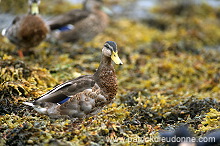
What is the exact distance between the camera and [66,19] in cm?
874

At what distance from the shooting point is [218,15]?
44.2 ft

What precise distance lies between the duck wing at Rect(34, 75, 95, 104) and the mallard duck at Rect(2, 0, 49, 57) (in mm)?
2682

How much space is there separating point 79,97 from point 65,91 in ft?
0.70

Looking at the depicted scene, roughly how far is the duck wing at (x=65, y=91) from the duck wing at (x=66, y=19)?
14.4ft

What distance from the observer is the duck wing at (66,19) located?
337 inches

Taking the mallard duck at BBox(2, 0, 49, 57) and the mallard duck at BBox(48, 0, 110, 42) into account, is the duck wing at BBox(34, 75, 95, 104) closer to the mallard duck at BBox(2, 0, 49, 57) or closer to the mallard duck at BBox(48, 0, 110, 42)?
the mallard duck at BBox(2, 0, 49, 57)

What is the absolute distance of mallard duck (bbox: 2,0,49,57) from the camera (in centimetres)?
671

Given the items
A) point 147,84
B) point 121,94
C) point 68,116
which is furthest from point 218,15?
point 68,116

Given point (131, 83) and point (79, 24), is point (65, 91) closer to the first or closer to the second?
point (131, 83)

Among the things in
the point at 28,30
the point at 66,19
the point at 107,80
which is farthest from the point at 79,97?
the point at 66,19

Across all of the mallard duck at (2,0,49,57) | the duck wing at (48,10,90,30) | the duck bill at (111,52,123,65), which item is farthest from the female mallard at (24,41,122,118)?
the duck wing at (48,10,90,30)

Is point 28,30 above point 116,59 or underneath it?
above

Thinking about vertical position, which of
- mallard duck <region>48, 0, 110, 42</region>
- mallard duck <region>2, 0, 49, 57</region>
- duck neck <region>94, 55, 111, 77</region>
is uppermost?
mallard duck <region>48, 0, 110, 42</region>

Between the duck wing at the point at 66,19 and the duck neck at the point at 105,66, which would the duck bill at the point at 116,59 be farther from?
the duck wing at the point at 66,19
